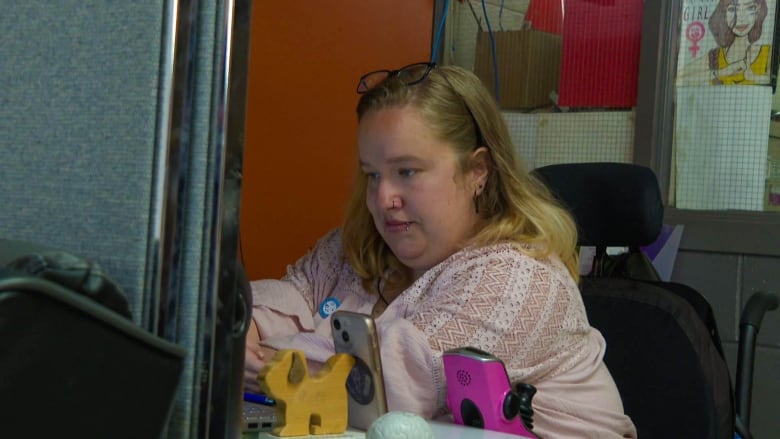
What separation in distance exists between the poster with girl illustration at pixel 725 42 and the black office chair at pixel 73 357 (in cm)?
241

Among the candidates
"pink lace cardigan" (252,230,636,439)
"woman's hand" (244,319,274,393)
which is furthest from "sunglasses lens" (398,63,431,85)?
"woman's hand" (244,319,274,393)

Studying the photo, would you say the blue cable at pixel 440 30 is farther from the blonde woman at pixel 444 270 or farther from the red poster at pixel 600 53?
the blonde woman at pixel 444 270

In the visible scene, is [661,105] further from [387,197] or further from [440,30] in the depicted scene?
[387,197]

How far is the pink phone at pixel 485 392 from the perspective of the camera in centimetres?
98

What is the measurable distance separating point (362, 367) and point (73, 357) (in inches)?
21.8

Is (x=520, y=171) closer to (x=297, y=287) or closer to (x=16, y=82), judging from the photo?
(x=297, y=287)

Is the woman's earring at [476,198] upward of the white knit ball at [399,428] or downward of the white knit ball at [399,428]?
upward

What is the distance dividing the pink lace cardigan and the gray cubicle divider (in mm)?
613

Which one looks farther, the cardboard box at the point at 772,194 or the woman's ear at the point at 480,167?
the cardboard box at the point at 772,194

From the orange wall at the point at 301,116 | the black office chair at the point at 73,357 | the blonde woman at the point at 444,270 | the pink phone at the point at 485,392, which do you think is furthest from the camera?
the orange wall at the point at 301,116

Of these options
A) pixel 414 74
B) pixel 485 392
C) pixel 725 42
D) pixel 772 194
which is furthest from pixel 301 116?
pixel 485 392

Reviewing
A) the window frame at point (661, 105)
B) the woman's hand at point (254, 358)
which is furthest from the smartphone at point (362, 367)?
the window frame at point (661, 105)

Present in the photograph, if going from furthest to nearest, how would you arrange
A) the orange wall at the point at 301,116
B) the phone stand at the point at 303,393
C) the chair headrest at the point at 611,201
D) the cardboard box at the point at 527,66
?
the cardboard box at the point at 527,66 → the orange wall at the point at 301,116 → the chair headrest at the point at 611,201 → the phone stand at the point at 303,393

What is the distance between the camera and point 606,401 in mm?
1342
